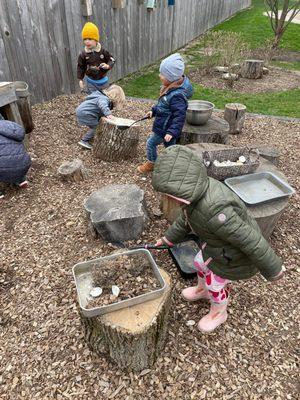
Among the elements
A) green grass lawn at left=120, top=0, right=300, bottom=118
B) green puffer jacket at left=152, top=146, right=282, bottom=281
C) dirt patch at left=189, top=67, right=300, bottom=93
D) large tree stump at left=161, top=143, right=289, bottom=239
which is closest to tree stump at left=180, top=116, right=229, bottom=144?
large tree stump at left=161, top=143, right=289, bottom=239

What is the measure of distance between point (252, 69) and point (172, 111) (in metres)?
6.45

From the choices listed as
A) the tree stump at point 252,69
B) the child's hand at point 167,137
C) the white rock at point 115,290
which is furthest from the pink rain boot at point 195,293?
the tree stump at point 252,69

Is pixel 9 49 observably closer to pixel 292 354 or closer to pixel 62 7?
pixel 62 7

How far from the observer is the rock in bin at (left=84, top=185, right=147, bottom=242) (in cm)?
320

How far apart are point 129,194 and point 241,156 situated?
1.28 metres

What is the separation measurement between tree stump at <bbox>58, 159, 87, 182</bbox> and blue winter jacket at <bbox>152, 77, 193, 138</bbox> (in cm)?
112

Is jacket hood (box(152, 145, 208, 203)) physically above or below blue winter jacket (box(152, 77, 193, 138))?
above

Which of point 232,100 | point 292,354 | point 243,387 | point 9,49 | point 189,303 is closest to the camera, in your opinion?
point 243,387

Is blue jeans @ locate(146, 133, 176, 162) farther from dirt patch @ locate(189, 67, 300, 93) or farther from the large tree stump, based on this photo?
dirt patch @ locate(189, 67, 300, 93)

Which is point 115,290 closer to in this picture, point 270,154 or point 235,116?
point 270,154

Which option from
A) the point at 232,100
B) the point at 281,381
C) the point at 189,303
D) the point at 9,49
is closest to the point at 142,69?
the point at 232,100

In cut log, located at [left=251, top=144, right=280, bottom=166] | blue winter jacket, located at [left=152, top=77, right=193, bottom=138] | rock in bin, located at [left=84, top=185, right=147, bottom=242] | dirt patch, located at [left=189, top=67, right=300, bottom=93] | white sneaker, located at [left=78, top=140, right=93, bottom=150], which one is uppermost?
blue winter jacket, located at [left=152, top=77, right=193, bottom=138]

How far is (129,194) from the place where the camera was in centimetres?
352

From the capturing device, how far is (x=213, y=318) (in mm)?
2668
